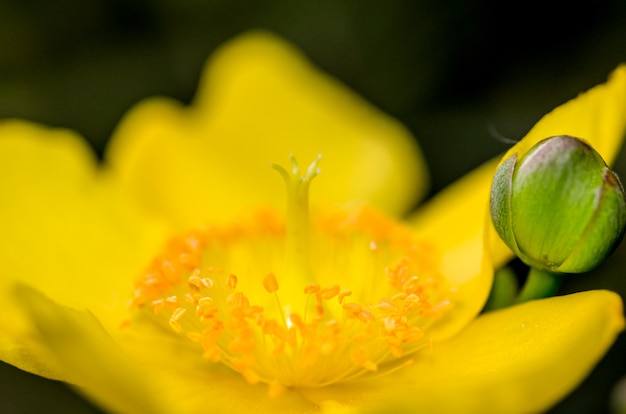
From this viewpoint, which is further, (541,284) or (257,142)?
(257,142)

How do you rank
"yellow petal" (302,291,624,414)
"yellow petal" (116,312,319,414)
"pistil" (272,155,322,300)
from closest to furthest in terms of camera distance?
"yellow petal" (302,291,624,414) < "yellow petal" (116,312,319,414) < "pistil" (272,155,322,300)

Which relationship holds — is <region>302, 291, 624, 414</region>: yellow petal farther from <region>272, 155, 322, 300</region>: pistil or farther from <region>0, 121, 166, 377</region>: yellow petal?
<region>0, 121, 166, 377</region>: yellow petal

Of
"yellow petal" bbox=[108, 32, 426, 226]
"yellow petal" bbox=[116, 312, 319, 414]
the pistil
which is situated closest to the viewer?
"yellow petal" bbox=[116, 312, 319, 414]

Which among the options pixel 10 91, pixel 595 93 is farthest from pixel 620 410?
pixel 10 91

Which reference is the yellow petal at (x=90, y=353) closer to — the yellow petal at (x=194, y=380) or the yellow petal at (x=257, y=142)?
the yellow petal at (x=194, y=380)

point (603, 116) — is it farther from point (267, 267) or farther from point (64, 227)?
point (64, 227)

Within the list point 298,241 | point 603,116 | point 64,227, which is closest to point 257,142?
point 64,227

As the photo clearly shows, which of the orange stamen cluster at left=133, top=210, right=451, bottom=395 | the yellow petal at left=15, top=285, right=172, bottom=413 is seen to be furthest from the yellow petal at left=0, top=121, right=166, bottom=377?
the yellow petal at left=15, top=285, right=172, bottom=413
